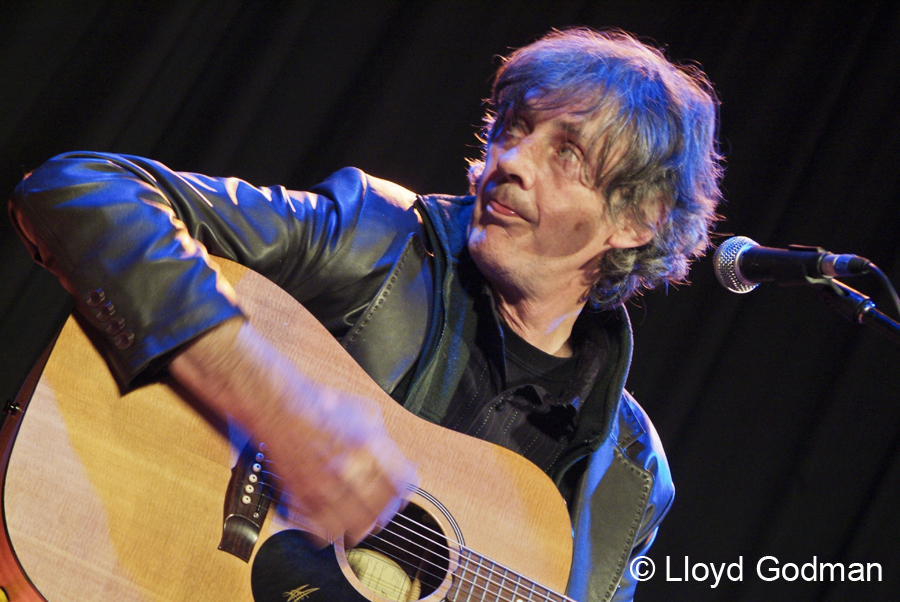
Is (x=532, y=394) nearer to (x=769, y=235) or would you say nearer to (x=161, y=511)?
(x=161, y=511)

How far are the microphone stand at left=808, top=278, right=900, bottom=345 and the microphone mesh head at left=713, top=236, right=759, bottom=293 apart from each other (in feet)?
0.58

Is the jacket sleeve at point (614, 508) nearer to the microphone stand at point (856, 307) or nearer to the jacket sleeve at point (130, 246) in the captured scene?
the microphone stand at point (856, 307)

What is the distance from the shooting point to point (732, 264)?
181 centimetres

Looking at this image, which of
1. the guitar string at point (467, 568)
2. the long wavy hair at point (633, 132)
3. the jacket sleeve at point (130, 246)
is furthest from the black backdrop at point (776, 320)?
the guitar string at point (467, 568)

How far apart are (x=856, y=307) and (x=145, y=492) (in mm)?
1533

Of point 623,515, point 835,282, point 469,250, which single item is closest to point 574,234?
point 469,250

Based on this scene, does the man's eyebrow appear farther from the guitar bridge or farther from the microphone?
the guitar bridge

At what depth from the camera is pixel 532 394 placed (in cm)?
216

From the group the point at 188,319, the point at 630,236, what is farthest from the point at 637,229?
the point at 188,319

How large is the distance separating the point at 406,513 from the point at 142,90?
189 cm
